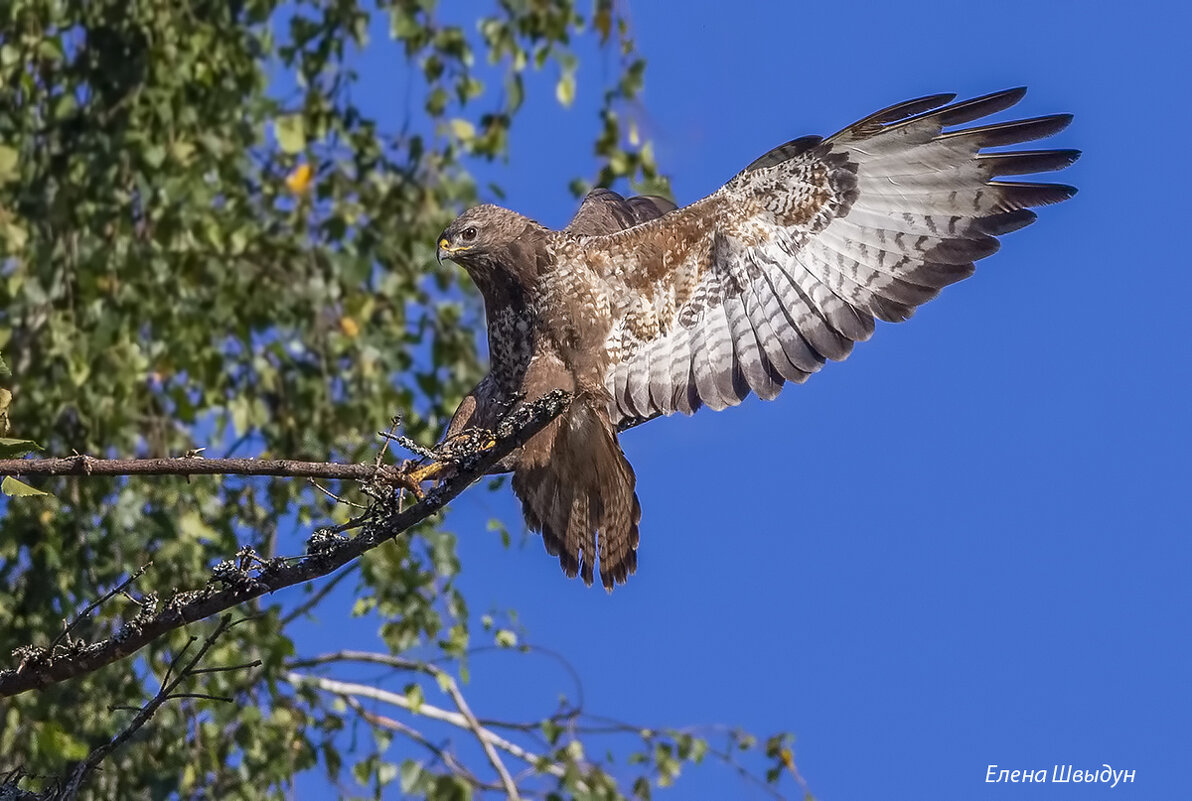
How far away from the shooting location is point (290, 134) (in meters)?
5.30

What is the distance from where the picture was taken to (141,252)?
487cm

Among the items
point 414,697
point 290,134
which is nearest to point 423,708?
point 414,697

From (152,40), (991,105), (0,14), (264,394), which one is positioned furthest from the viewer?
(264,394)

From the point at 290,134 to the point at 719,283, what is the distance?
209cm

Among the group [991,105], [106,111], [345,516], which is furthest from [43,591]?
[991,105]

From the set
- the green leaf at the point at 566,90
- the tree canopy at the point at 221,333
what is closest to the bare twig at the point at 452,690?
the tree canopy at the point at 221,333

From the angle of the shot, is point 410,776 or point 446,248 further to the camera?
point 410,776

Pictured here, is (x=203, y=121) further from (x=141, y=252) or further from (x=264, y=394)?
(x=264, y=394)

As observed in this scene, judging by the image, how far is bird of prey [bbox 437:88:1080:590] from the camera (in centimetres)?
367

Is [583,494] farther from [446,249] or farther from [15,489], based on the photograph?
[15,489]

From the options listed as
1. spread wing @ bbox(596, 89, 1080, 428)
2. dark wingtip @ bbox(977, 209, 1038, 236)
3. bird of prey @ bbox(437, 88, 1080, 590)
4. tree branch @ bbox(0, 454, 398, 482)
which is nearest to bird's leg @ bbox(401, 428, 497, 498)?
tree branch @ bbox(0, 454, 398, 482)

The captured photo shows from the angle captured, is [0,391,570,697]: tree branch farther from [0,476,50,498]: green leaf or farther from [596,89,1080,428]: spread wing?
[596,89,1080,428]: spread wing

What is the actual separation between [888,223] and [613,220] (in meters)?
1.19

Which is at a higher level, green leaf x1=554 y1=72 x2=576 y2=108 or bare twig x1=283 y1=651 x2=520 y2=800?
green leaf x1=554 y1=72 x2=576 y2=108
